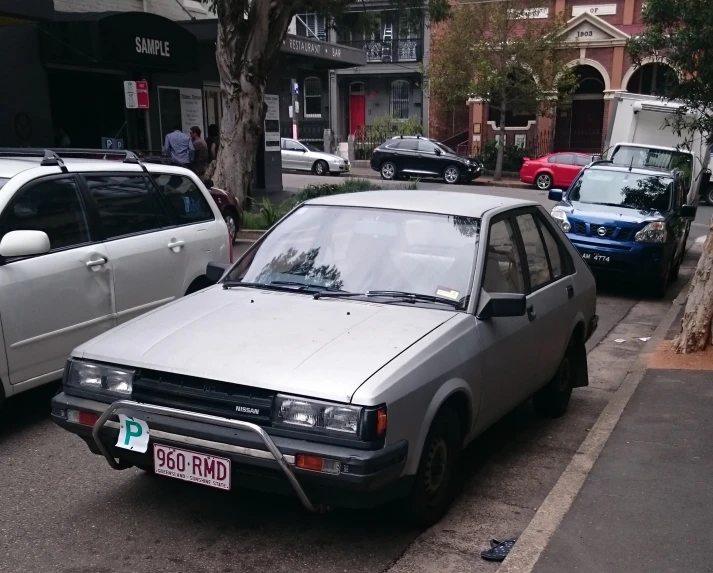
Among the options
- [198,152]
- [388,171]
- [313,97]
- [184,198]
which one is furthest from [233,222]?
[313,97]

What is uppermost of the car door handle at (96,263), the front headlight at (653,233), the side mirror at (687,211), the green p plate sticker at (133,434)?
the car door handle at (96,263)

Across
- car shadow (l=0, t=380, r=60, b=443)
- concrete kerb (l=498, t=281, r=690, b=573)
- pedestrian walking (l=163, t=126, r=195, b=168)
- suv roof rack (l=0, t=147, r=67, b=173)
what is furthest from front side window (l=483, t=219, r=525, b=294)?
pedestrian walking (l=163, t=126, r=195, b=168)

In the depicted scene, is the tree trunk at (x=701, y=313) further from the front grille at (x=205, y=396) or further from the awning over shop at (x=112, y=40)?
the awning over shop at (x=112, y=40)

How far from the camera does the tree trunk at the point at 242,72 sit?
47.8 ft

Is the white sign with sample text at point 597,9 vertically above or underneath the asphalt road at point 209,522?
above

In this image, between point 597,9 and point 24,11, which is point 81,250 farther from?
point 597,9

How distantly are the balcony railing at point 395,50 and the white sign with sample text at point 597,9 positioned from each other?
8363mm

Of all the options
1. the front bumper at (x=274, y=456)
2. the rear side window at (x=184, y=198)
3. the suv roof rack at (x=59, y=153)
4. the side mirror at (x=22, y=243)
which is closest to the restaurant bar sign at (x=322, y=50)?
the rear side window at (x=184, y=198)

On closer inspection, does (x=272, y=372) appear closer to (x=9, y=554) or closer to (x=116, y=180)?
(x=9, y=554)

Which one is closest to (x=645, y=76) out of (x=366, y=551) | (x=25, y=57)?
(x=25, y=57)

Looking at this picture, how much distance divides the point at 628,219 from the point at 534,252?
633 cm

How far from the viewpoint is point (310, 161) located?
32.4 m

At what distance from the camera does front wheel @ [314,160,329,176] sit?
106 ft

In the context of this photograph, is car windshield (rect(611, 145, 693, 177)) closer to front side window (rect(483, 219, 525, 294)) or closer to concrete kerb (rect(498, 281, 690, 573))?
concrete kerb (rect(498, 281, 690, 573))
